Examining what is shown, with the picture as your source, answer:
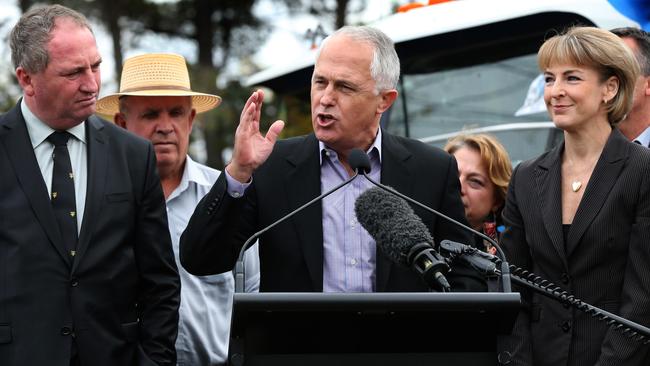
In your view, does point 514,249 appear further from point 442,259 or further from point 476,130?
point 476,130

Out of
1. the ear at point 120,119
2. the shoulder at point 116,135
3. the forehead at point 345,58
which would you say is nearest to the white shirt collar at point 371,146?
the forehead at point 345,58

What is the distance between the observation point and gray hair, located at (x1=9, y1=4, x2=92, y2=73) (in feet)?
14.8

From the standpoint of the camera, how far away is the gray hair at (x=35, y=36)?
14.8 feet

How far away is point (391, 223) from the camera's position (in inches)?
146

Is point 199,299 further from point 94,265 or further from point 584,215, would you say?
point 584,215

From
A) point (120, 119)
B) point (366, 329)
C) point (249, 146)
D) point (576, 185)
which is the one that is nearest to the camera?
point (366, 329)

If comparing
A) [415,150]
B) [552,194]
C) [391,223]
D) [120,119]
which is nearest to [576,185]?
[552,194]

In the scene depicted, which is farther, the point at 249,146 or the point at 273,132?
the point at 273,132

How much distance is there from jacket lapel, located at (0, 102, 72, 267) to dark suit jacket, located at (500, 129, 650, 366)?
1.81 meters

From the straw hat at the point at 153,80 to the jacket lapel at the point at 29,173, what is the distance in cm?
143


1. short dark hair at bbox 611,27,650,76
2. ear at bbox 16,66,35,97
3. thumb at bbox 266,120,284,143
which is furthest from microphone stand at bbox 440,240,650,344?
short dark hair at bbox 611,27,650,76

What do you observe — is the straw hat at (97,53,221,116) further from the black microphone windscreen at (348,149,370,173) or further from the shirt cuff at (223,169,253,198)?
the black microphone windscreen at (348,149,370,173)

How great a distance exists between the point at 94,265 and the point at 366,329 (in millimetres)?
1288

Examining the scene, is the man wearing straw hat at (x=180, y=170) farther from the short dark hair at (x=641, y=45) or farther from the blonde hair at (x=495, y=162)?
the short dark hair at (x=641, y=45)
